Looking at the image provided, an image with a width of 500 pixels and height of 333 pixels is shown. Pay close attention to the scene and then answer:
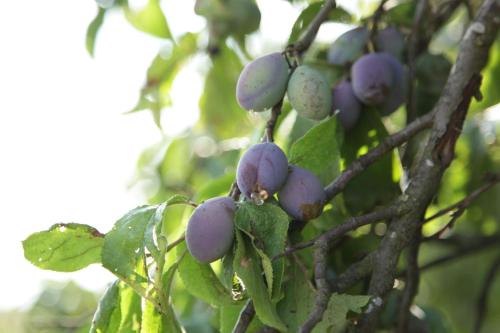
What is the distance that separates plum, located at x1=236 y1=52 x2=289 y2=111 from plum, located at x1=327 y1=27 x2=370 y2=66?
25 cm

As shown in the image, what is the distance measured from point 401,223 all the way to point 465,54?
0.31 meters

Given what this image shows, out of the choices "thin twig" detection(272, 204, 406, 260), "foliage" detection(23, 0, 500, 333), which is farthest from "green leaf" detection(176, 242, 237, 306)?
"thin twig" detection(272, 204, 406, 260)

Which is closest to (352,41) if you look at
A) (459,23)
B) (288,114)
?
(288,114)

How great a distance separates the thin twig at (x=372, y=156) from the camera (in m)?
0.91

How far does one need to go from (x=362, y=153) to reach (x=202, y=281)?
0.33 m

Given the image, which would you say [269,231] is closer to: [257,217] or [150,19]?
[257,217]

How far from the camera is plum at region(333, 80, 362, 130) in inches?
42.6

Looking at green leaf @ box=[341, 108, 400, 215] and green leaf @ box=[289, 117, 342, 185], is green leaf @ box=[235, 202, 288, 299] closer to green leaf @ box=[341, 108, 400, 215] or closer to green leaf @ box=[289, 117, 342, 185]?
green leaf @ box=[289, 117, 342, 185]

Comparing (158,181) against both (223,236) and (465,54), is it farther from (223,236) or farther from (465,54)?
(223,236)

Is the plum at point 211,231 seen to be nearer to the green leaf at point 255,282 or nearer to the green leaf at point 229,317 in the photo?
the green leaf at point 255,282

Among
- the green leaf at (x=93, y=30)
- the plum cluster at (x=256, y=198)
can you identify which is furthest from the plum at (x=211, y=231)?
the green leaf at (x=93, y=30)

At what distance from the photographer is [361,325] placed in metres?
0.83

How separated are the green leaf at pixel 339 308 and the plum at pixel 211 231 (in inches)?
4.8

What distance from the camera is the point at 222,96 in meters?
1.71
